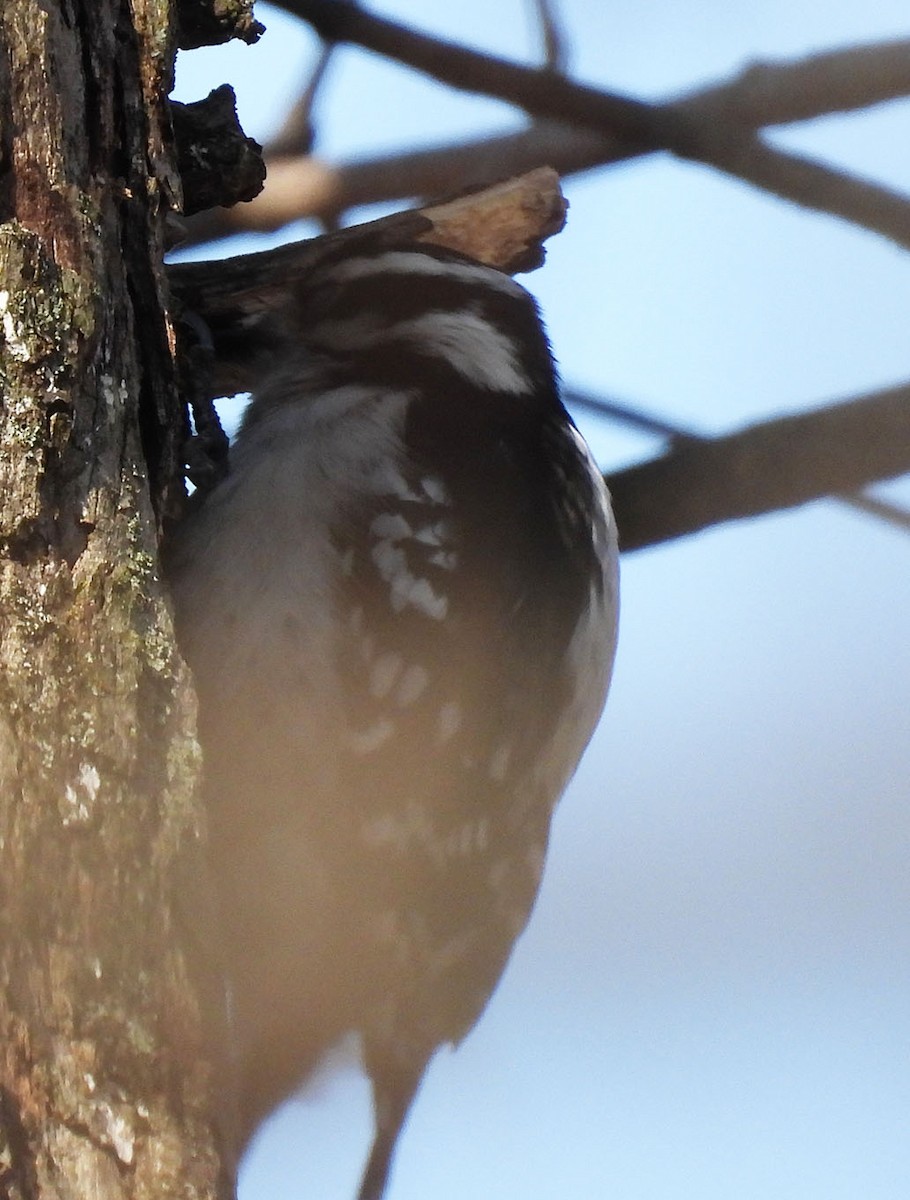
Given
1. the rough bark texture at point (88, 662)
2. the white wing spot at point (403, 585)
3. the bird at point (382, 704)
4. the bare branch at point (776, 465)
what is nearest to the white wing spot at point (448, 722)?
the bird at point (382, 704)

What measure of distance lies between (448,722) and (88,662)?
0.93m

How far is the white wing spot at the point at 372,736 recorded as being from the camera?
2611 mm

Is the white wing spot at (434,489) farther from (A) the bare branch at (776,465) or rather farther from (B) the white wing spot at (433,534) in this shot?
(A) the bare branch at (776,465)

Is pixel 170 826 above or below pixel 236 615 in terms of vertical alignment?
above

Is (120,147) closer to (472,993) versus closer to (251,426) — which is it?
(251,426)

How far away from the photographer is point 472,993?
2814mm

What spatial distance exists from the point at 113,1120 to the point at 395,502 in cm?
133

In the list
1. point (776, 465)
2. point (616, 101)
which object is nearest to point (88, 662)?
point (776, 465)

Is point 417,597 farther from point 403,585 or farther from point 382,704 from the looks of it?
point 382,704

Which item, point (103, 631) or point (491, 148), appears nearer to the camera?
point (103, 631)

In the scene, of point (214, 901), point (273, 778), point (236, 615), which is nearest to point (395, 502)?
point (236, 615)

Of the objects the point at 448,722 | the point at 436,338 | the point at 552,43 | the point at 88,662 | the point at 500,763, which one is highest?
the point at 552,43

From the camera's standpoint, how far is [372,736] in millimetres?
2615

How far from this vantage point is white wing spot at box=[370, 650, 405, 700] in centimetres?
262
